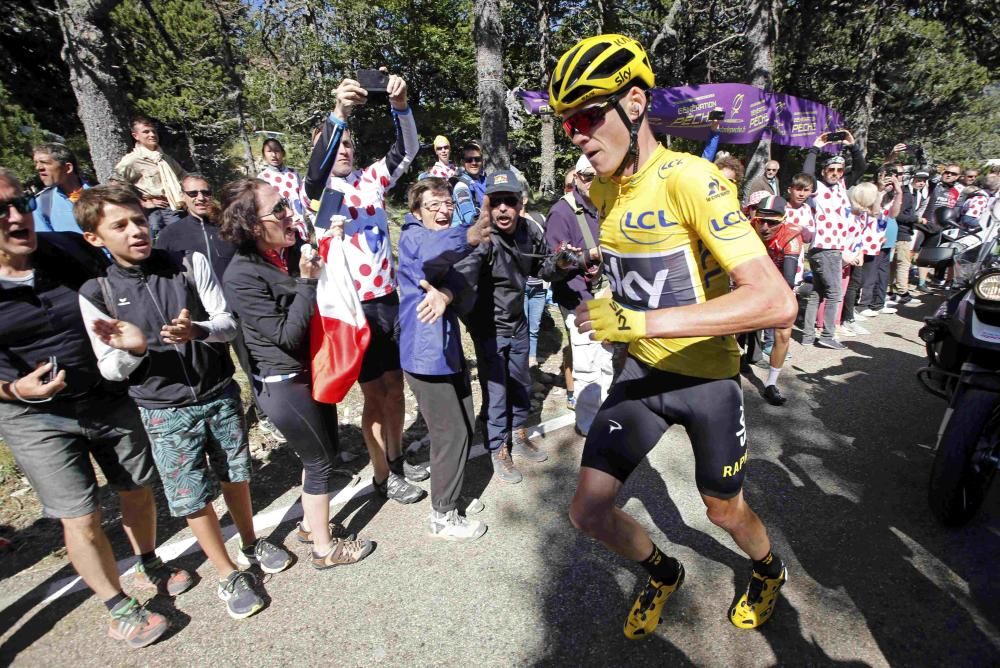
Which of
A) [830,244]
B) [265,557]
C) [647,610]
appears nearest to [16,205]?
[265,557]

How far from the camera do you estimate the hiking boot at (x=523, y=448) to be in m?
4.01

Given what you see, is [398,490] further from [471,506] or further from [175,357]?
[175,357]

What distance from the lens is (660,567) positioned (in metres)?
2.33

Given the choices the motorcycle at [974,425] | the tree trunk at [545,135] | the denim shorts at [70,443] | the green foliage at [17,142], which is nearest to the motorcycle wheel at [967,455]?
the motorcycle at [974,425]

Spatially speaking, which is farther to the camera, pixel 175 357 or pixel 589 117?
pixel 175 357

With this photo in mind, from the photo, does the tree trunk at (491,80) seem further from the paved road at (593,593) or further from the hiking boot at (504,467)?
the paved road at (593,593)

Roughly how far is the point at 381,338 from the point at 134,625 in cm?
199

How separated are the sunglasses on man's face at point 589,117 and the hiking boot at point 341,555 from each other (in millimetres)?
2553

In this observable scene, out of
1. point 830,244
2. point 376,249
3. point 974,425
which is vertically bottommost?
point 974,425

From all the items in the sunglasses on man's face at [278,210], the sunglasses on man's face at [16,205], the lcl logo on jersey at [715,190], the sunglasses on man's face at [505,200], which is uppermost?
the sunglasses on man's face at [16,205]

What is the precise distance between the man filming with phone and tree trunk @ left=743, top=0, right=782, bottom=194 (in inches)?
380

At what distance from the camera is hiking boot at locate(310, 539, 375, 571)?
9.45 ft

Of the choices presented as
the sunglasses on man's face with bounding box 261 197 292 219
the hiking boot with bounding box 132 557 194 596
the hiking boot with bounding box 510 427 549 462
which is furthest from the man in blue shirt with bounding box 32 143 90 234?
the hiking boot with bounding box 510 427 549 462

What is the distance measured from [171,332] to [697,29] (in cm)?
2427
